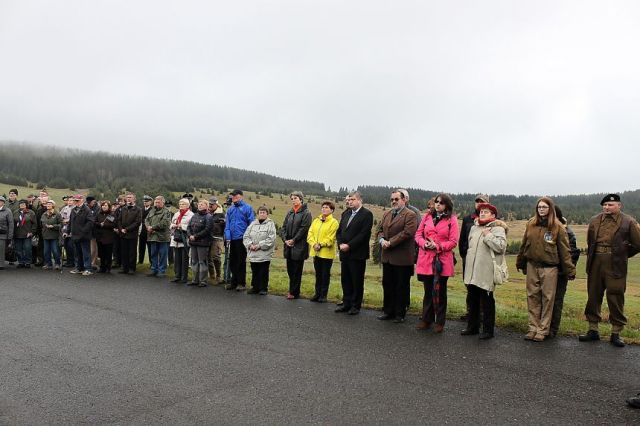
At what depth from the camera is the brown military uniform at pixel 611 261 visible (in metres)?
7.40

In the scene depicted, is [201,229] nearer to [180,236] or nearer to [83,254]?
[180,236]

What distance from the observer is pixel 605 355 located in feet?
21.6

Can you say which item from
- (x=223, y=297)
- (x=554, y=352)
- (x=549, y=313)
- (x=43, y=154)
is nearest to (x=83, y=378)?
(x=223, y=297)

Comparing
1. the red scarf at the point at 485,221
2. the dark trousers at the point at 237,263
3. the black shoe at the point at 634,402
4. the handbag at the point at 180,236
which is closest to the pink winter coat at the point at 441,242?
the red scarf at the point at 485,221

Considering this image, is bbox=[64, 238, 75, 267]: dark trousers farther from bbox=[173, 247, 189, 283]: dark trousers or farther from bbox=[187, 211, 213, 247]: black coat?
bbox=[187, 211, 213, 247]: black coat

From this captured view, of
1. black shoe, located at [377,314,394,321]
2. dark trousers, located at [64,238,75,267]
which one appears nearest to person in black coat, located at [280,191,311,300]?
black shoe, located at [377,314,394,321]

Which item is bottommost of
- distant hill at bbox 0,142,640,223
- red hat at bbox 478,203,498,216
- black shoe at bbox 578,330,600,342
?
black shoe at bbox 578,330,600,342

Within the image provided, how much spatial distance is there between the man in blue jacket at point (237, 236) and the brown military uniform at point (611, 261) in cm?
773

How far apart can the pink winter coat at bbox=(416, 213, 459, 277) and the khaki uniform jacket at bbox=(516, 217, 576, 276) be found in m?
1.27

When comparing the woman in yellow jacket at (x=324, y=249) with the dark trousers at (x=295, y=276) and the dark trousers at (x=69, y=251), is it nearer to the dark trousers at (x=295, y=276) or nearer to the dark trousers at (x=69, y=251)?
the dark trousers at (x=295, y=276)

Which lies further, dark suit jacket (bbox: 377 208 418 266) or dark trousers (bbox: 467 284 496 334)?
dark suit jacket (bbox: 377 208 418 266)

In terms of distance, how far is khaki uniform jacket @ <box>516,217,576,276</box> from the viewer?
7695 millimetres

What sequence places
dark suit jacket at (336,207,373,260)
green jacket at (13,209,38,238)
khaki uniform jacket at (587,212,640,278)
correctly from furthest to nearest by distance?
green jacket at (13,209,38,238) → dark suit jacket at (336,207,373,260) → khaki uniform jacket at (587,212,640,278)

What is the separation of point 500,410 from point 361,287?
5.01m
